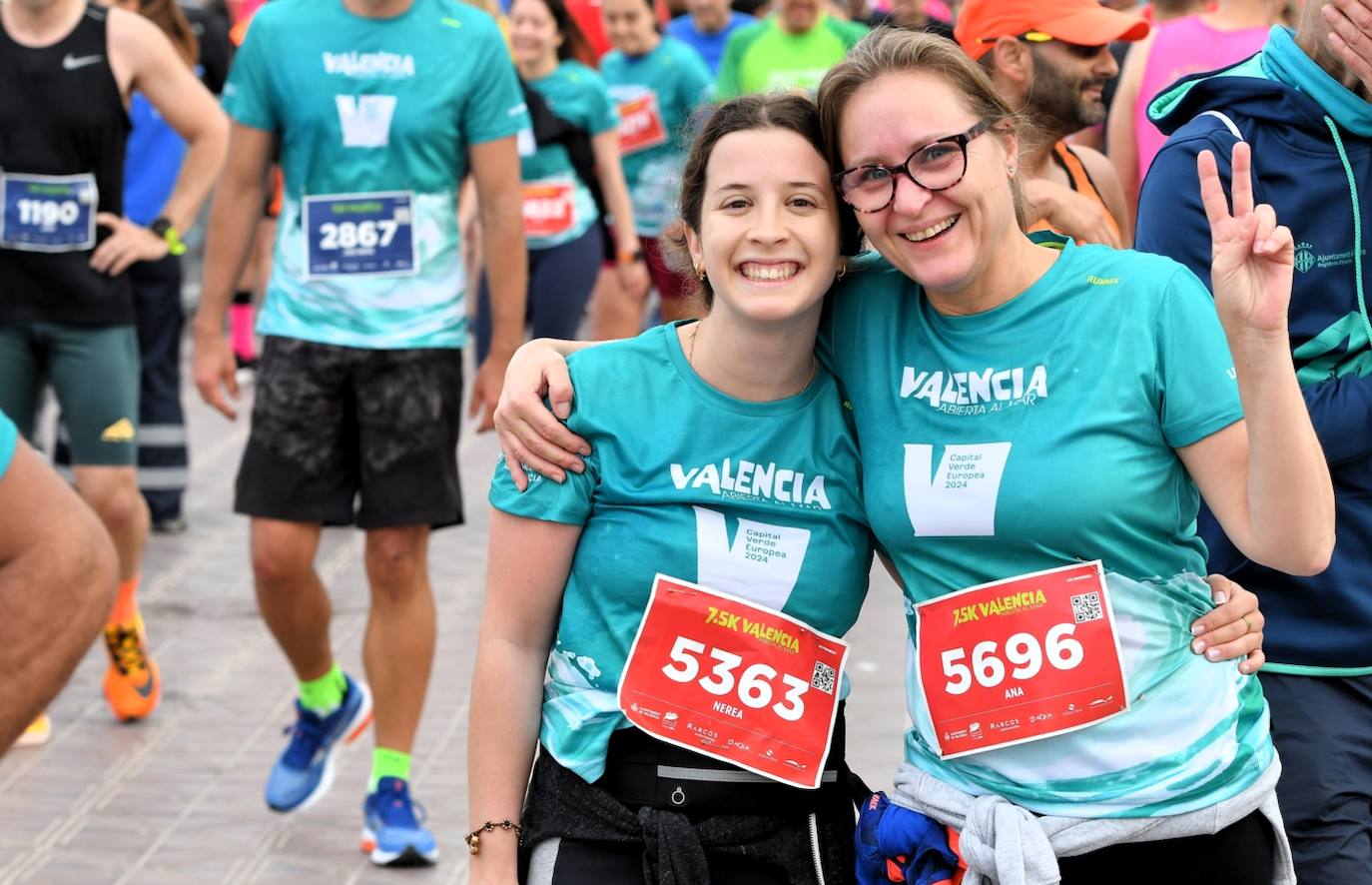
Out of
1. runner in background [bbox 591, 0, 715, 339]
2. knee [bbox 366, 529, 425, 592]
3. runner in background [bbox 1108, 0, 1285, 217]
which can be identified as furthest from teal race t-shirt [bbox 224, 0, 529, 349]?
runner in background [bbox 591, 0, 715, 339]

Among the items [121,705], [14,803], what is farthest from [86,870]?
[121,705]

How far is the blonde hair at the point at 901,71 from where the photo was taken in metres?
2.62

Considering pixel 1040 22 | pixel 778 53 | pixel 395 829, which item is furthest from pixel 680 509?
pixel 778 53

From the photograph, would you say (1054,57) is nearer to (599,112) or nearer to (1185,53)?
(1185,53)

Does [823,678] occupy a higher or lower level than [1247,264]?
lower

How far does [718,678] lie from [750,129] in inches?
29.8

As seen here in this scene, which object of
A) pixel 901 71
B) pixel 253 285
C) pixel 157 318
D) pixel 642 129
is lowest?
pixel 253 285

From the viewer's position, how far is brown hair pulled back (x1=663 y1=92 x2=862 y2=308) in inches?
106

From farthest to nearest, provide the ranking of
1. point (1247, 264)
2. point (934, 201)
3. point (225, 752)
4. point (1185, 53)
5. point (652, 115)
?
point (652, 115) < point (1185, 53) < point (225, 752) < point (934, 201) < point (1247, 264)

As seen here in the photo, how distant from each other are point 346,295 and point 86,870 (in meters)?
1.56

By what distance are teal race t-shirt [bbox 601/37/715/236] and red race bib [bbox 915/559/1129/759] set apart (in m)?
7.26

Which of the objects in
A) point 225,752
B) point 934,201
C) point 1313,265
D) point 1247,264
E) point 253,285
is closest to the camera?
point 1247,264

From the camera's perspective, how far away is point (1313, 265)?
3.00 metres

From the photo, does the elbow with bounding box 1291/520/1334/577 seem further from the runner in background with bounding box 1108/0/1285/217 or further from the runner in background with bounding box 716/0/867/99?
the runner in background with bounding box 716/0/867/99
